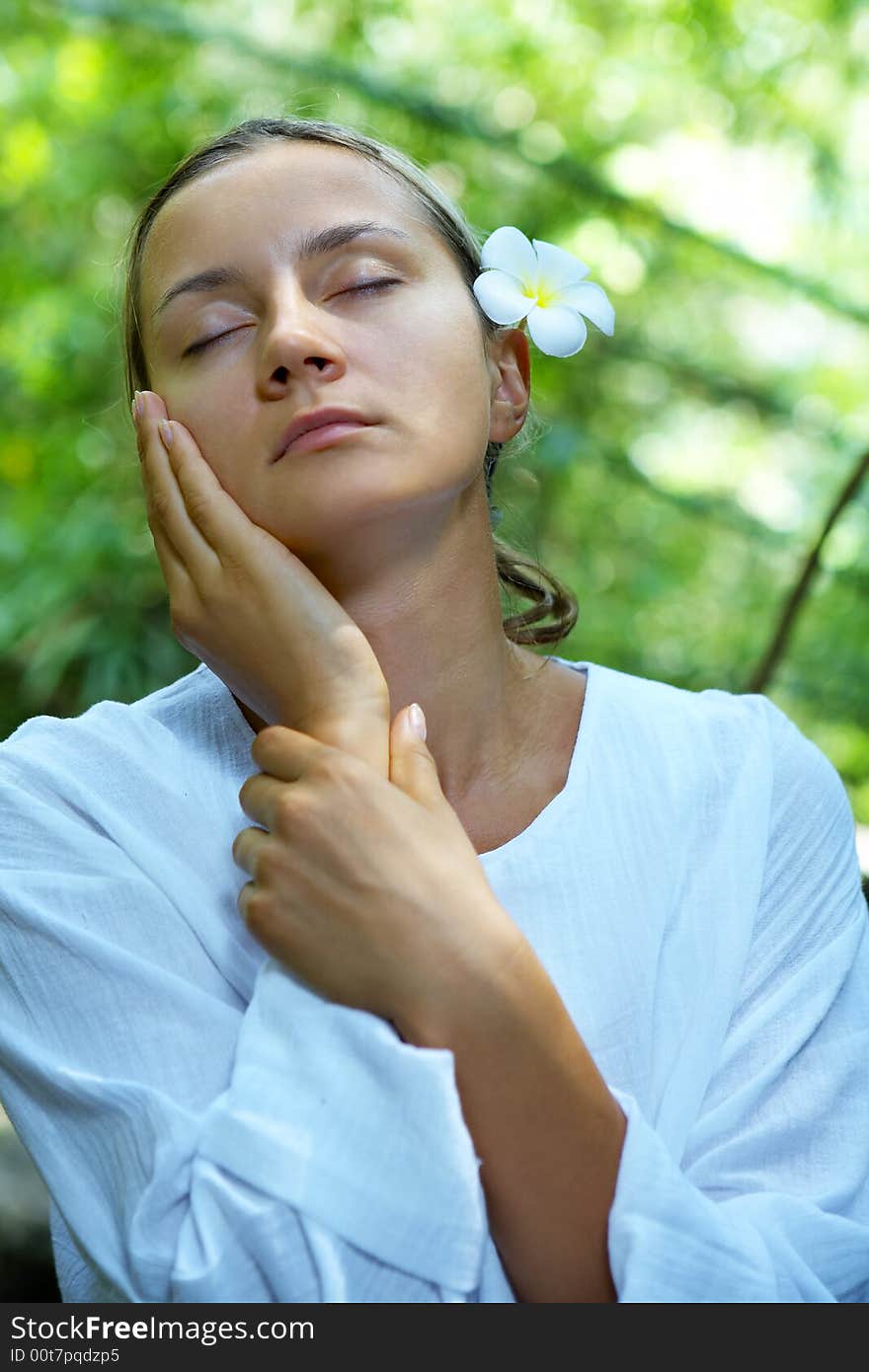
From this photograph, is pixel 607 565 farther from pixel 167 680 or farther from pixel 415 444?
pixel 415 444

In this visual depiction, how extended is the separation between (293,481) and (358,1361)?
737mm

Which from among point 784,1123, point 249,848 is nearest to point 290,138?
point 249,848

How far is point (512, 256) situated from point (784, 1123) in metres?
0.91

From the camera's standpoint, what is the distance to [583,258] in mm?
4305

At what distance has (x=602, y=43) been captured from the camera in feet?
15.6

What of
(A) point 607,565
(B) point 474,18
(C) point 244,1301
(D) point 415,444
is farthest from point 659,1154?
(B) point 474,18

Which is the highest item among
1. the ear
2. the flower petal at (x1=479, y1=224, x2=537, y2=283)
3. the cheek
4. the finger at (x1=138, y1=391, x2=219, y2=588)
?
the flower petal at (x1=479, y1=224, x2=537, y2=283)

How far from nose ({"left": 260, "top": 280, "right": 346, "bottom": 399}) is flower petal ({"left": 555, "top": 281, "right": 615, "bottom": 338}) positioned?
29 centimetres

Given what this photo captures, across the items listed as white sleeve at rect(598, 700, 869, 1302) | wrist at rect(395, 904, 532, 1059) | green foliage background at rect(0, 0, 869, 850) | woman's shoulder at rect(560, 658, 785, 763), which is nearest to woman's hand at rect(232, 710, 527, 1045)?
wrist at rect(395, 904, 532, 1059)

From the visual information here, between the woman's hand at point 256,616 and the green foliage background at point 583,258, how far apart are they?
221 centimetres

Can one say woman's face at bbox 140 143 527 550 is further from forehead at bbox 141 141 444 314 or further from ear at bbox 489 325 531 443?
ear at bbox 489 325 531 443

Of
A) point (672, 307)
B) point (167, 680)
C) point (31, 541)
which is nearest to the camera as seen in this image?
point (167, 680)

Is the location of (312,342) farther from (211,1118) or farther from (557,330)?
(211,1118)

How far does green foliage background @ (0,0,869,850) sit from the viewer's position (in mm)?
3676
